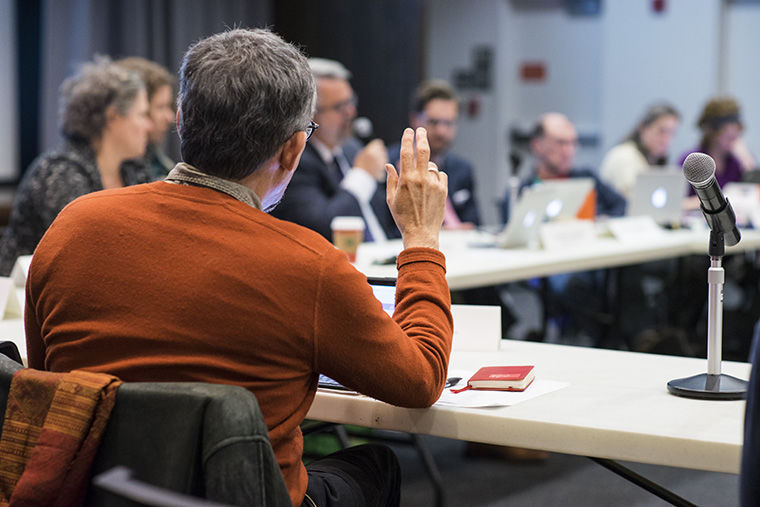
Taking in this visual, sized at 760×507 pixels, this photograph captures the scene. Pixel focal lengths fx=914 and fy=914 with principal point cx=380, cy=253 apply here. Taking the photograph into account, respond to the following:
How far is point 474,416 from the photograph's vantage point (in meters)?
1.37

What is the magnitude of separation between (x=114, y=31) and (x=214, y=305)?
5.11m

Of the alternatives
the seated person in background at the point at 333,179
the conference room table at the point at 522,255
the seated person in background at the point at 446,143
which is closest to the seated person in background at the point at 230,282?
the conference room table at the point at 522,255

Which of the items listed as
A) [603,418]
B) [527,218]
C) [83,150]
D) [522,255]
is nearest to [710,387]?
[603,418]

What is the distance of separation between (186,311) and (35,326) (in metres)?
0.32

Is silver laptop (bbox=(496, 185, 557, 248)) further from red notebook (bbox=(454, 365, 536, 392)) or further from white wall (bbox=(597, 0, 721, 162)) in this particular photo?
white wall (bbox=(597, 0, 721, 162))

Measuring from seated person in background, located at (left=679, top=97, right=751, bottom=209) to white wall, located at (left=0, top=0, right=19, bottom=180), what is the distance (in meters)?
3.96

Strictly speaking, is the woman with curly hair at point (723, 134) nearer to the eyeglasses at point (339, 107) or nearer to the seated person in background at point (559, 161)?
the seated person in background at point (559, 161)

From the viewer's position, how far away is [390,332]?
1.21 m

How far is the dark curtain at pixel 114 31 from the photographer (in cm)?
538

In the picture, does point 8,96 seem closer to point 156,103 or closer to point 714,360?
point 156,103

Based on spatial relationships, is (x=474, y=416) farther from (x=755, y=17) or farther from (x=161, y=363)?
(x=755, y=17)

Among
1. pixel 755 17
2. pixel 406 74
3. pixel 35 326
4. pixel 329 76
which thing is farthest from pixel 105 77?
pixel 755 17

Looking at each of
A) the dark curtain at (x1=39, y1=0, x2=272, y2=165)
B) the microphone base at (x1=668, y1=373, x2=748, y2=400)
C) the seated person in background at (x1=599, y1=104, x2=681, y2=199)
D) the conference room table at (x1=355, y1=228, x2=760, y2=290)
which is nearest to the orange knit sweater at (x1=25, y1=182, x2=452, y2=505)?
the microphone base at (x1=668, y1=373, x2=748, y2=400)

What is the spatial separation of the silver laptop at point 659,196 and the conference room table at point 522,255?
0.09 meters
